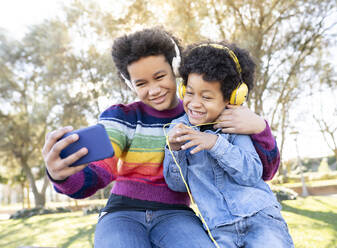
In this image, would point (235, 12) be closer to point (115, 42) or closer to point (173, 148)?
point (115, 42)

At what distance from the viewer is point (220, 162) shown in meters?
1.71

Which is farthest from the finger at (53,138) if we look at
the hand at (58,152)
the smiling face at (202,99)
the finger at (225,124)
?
the finger at (225,124)

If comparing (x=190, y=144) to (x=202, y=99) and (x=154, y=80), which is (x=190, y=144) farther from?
(x=154, y=80)

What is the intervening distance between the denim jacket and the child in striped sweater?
12 centimetres

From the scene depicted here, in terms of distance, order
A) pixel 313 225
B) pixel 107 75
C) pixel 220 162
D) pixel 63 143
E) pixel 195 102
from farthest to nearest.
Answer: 1. pixel 107 75
2. pixel 313 225
3. pixel 195 102
4. pixel 220 162
5. pixel 63 143

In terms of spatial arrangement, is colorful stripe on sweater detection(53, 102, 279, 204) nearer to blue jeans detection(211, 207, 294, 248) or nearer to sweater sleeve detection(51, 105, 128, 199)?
sweater sleeve detection(51, 105, 128, 199)

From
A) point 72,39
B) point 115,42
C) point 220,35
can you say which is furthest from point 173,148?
point 72,39

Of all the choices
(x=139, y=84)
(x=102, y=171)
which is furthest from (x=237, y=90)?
(x=102, y=171)

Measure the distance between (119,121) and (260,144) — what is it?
0.97 metres

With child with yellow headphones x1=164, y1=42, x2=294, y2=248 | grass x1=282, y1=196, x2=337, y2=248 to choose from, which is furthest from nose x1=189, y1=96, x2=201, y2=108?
grass x1=282, y1=196, x2=337, y2=248

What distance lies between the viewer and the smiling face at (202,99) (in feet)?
5.91

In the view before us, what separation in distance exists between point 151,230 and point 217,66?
114cm

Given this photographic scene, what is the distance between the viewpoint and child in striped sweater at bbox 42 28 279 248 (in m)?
1.70

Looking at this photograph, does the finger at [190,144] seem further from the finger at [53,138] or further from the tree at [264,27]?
the tree at [264,27]
